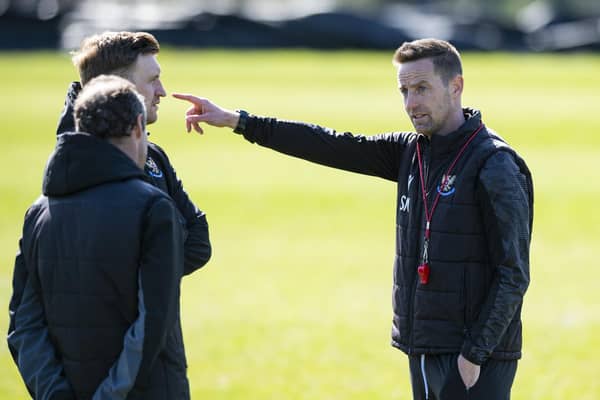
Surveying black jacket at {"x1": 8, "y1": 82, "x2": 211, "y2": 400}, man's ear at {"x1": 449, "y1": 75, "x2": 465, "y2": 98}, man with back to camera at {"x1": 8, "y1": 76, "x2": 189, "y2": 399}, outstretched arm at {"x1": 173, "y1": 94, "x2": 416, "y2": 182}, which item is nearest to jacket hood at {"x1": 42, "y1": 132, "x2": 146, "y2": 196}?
man with back to camera at {"x1": 8, "y1": 76, "x2": 189, "y2": 399}

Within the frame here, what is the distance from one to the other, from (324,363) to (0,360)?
2560 millimetres

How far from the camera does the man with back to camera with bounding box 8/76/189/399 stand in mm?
3699

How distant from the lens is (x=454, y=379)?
437 centimetres

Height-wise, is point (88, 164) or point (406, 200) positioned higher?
point (88, 164)

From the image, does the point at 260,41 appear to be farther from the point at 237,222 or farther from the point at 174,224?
the point at 174,224

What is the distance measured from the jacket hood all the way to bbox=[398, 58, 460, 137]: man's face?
139 cm

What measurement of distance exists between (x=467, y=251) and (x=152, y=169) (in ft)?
4.45

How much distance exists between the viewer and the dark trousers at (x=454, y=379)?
438cm

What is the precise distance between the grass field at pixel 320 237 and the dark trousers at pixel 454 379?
120 inches

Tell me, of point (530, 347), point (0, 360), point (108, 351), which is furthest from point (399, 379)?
point (108, 351)

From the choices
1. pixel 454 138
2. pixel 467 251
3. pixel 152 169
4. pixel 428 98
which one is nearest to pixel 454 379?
pixel 467 251

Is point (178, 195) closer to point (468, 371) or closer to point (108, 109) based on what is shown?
point (108, 109)

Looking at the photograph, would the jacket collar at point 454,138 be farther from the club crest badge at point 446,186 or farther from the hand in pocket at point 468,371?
the hand in pocket at point 468,371

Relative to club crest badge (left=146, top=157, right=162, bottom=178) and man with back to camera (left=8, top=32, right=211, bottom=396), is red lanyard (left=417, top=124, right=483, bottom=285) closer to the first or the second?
man with back to camera (left=8, top=32, right=211, bottom=396)
